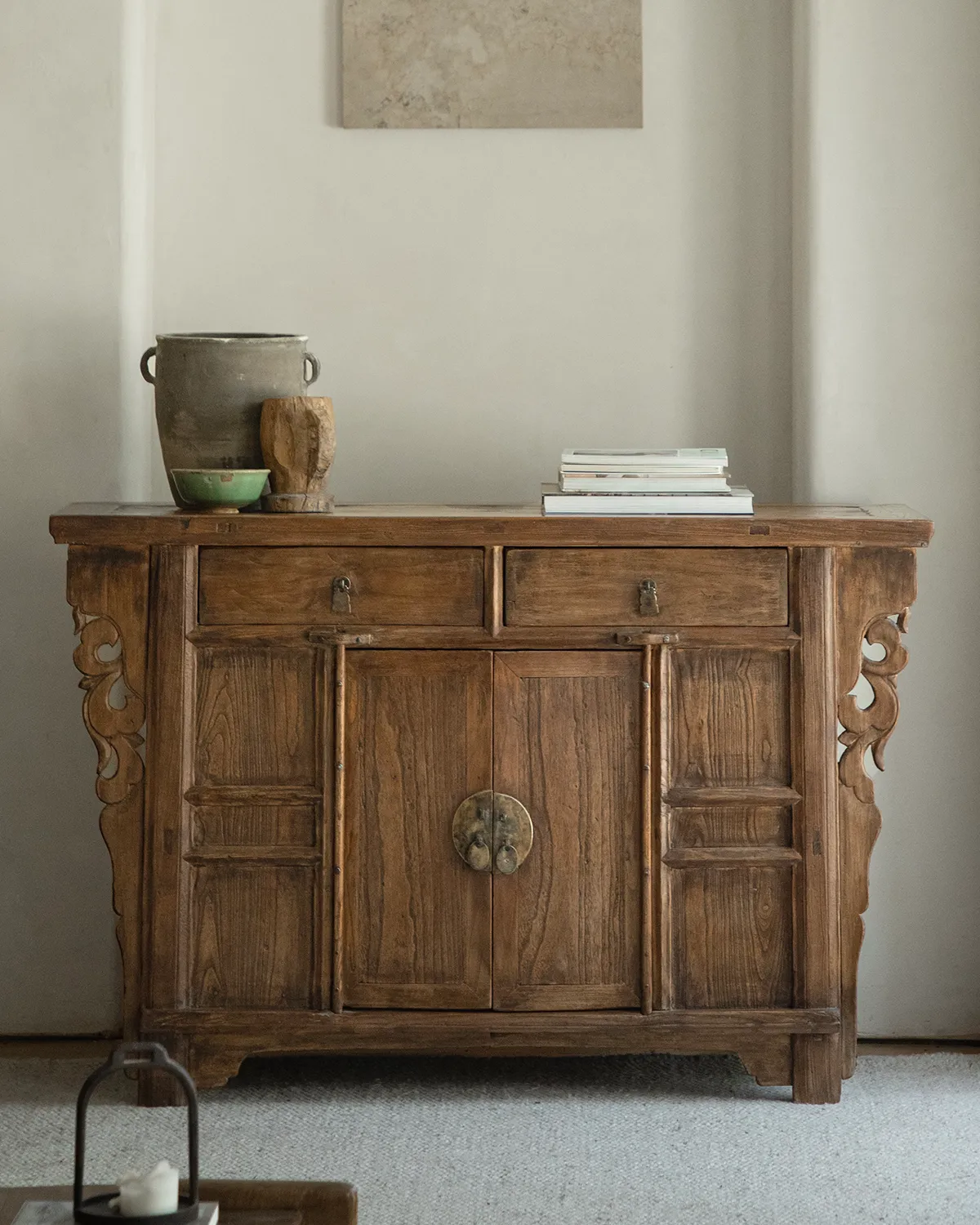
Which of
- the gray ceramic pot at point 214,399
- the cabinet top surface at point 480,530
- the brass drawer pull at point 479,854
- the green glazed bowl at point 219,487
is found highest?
the gray ceramic pot at point 214,399

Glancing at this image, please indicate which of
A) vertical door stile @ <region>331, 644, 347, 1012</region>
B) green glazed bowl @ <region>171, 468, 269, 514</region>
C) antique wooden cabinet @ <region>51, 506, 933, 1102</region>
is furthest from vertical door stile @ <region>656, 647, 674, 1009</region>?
green glazed bowl @ <region>171, 468, 269, 514</region>

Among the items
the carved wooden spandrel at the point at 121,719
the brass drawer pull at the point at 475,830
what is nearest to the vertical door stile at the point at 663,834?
the brass drawer pull at the point at 475,830

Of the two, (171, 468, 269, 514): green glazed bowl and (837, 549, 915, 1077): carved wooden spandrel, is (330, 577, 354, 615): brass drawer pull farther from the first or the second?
(837, 549, 915, 1077): carved wooden spandrel

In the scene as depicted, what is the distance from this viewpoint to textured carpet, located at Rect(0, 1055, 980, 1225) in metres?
2.10

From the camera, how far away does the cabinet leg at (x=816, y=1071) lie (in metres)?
2.46

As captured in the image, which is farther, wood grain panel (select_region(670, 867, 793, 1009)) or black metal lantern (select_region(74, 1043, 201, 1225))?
wood grain panel (select_region(670, 867, 793, 1009))

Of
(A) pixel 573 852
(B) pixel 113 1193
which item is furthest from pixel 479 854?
(B) pixel 113 1193

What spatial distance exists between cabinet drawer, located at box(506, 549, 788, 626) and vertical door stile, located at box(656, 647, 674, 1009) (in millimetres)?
93

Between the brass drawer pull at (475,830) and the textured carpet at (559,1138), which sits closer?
the textured carpet at (559,1138)

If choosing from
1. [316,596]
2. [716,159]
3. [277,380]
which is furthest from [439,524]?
[716,159]

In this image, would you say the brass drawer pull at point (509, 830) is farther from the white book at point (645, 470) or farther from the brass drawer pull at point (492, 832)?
the white book at point (645, 470)

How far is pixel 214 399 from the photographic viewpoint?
2.50 m

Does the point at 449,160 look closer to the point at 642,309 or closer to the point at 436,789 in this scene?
the point at 642,309

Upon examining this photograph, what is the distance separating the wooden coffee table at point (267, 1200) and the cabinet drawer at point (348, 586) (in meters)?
1.08
